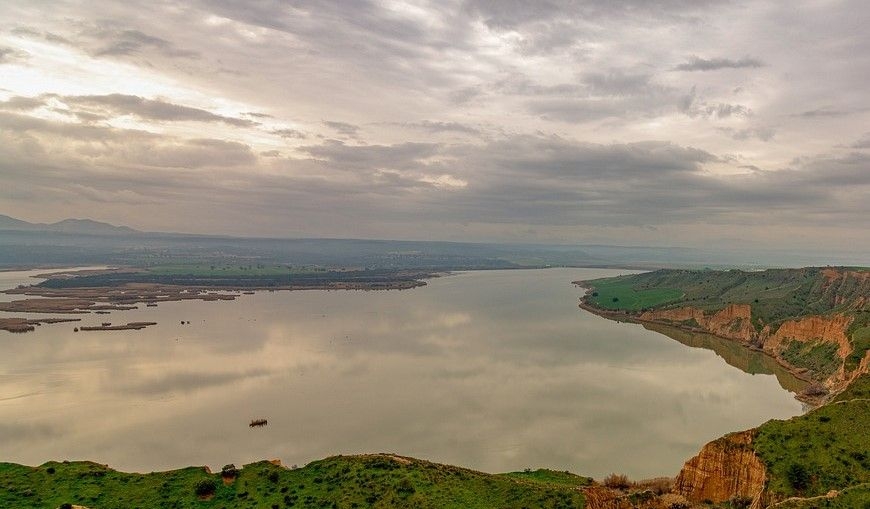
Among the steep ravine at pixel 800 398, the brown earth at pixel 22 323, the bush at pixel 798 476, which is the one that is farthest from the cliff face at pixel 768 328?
the brown earth at pixel 22 323

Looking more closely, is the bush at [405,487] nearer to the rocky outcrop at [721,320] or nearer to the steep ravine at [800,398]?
the steep ravine at [800,398]

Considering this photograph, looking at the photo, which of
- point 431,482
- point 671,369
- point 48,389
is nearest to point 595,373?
point 671,369

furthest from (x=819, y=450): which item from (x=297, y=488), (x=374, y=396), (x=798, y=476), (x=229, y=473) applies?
(x=374, y=396)

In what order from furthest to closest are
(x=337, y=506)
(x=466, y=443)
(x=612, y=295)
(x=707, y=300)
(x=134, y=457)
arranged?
(x=612, y=295), (x=707, y=300), (x=466, y=443), (x=134, y=457), (x=337, y=506)

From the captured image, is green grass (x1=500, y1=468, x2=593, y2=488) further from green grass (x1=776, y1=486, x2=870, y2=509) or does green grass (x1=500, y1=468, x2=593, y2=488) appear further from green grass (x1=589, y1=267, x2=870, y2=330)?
green grass (x1=589, y1=267, x2=870, y2=330)

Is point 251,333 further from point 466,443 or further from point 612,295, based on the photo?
point 612,295
